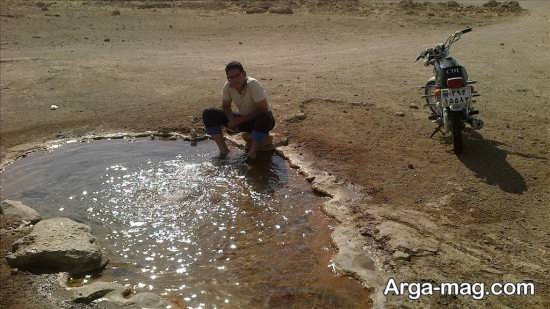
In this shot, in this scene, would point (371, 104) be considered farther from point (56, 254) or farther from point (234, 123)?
point (56, 254)

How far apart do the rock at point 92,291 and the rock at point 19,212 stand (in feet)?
4.46

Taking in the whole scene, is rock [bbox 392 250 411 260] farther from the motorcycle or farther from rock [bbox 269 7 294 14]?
rock [bbox 269 7 294 14]

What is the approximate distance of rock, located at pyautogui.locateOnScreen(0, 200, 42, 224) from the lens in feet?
14.5

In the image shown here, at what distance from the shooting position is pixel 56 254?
3.66 m

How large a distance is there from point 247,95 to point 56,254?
8.80 ft

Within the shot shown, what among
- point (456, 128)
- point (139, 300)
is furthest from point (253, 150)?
point (139, 300)

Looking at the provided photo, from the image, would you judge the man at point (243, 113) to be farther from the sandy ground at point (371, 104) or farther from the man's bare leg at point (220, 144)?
the sandy ground at point (371, 104)

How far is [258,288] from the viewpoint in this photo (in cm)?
339

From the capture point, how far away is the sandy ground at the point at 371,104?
368cm

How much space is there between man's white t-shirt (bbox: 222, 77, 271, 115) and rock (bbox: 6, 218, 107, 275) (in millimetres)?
2373

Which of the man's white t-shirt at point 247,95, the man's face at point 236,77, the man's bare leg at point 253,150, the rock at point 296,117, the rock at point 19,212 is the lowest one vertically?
the rock at point 19,212

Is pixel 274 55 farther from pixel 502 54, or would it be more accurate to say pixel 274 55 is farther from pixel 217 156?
pixel 217 156

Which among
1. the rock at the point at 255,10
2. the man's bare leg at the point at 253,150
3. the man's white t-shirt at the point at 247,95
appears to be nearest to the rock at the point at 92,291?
the man's bare leg at the point at 253,150

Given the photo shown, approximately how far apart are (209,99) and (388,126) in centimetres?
Result: 282
